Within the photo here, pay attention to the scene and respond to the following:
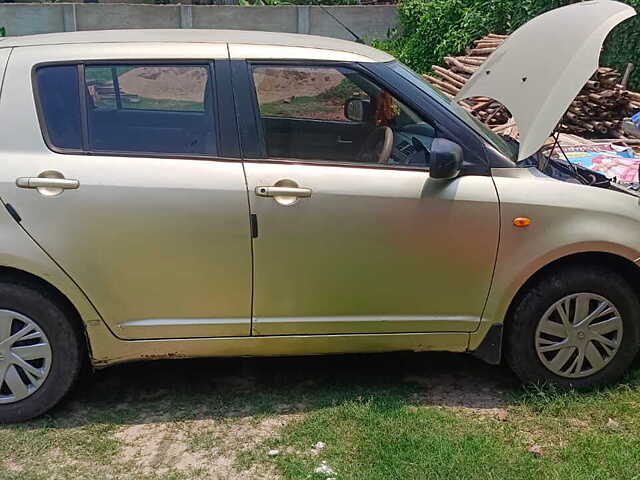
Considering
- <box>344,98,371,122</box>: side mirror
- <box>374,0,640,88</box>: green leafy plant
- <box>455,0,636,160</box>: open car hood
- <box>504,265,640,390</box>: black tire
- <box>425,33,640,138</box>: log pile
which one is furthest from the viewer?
<box>374,0,640,88</box>: green leafy plant

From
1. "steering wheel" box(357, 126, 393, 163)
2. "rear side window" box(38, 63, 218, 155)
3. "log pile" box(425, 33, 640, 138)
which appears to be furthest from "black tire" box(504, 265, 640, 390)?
"log pile" box(425, 33, 640, 138)

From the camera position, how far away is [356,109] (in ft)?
12.2

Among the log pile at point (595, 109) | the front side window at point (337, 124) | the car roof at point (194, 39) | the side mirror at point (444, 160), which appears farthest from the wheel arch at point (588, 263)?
the log pile at point (595, 109)

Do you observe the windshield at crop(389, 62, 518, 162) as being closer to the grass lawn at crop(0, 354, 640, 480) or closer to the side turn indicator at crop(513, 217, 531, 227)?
the side turn indicator at crop(513, 217, 531, 227)

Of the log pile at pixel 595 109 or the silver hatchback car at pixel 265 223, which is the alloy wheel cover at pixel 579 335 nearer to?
the silver hatchback car at pixel 265 223

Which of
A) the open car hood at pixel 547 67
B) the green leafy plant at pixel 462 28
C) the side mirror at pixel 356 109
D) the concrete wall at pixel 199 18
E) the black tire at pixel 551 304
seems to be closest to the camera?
the open car hood at pixel 547 67

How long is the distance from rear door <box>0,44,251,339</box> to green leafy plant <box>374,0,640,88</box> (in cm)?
887

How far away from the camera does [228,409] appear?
3.54 m

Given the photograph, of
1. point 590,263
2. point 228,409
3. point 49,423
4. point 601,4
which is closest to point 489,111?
point 601,4

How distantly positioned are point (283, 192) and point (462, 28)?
1076cm

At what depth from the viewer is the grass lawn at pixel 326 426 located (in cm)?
308

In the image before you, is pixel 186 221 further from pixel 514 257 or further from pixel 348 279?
pixel 514 257

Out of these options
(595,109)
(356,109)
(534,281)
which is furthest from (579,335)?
(595,109)

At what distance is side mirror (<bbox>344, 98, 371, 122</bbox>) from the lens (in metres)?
3.65
